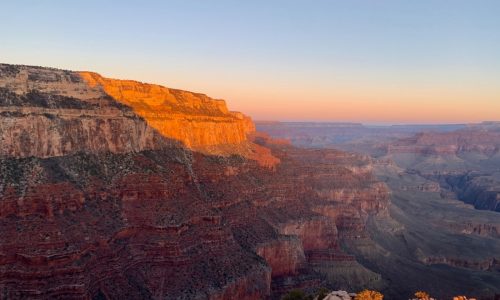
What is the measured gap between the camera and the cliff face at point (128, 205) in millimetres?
45688

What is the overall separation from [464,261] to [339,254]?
3352 cm

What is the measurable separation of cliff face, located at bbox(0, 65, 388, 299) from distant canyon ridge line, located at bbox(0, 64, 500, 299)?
149mm

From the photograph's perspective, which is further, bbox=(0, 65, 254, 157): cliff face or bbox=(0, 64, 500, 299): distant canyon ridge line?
bbox=(0, 65, 254, 157): cliff face


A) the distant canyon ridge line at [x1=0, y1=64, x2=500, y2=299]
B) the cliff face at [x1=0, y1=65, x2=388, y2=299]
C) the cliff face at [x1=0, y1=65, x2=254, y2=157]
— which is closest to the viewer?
the cliff face at [x1=0, y1=65, x2=388, y2=299]

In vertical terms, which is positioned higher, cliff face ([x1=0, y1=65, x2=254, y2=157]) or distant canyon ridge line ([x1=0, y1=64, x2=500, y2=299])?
cliff face ([x1=0, y1=65, x2=254, y2=157])

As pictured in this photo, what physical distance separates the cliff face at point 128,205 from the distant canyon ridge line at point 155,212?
0.15 m

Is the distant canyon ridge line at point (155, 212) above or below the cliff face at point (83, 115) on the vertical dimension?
below

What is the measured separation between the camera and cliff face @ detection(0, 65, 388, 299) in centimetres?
4569

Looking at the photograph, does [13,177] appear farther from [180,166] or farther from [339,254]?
[339,254]

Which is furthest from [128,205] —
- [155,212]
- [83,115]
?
[83,115]

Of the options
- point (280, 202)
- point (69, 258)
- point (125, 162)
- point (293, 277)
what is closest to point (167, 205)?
point (125, 162)

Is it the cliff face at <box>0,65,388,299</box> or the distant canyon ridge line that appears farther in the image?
the distant canyon ridge line

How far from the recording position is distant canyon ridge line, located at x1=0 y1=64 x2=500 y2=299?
46438 mm

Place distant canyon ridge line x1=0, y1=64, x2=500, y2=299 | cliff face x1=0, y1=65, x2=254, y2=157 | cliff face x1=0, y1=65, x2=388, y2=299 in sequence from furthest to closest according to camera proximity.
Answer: cliff face x1=0, y1=65, x2=254, y2=157 → distant canyon ridge line x1=0, y1=64, x2=500, y2=299 → cliff face x1=0, y1=65, x2=388, y2=299
